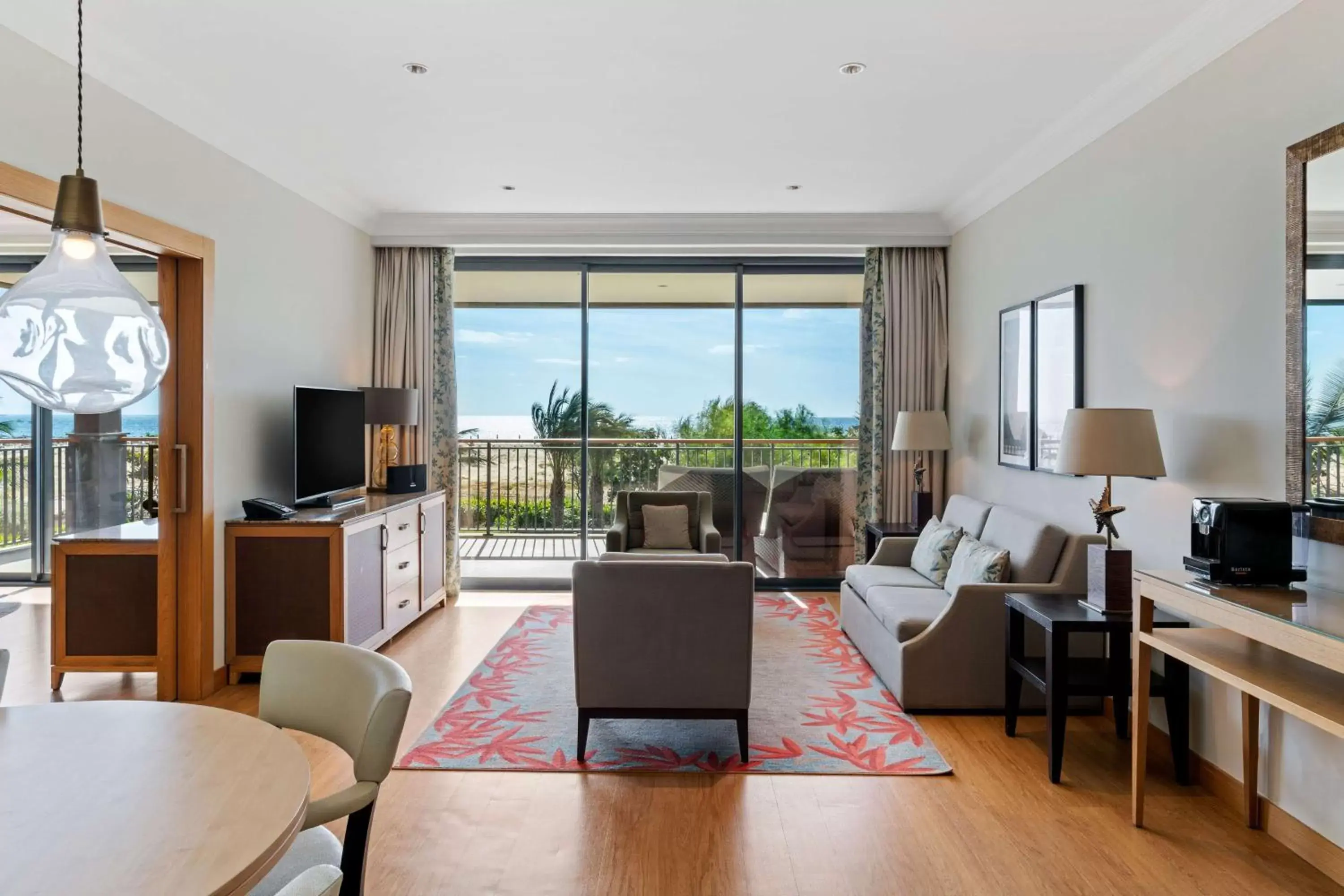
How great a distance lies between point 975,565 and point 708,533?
2.04 meters

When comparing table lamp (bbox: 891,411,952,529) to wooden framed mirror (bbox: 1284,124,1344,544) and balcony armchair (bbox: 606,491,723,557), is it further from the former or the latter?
wooden framed mirror (bbox: 1284,124,1344,544)

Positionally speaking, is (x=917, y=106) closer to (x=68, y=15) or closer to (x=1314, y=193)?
(x=1314, y=193)

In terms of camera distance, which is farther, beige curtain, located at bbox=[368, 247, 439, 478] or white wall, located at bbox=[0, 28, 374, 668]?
beige curtain, located at bbox=[368, 247, 439, 478]

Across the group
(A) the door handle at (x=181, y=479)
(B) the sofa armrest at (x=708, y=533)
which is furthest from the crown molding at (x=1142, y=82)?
(A) the door handle at (x=181, y=479)

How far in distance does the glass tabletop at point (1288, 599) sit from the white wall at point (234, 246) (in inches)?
159

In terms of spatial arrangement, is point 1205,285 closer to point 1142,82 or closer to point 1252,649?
point 1142,82

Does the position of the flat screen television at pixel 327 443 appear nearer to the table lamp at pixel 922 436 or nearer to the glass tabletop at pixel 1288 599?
the table lamp at pixel 922 436

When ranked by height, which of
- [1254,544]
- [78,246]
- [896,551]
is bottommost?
[896,551]

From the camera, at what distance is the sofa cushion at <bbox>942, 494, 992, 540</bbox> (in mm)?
4496

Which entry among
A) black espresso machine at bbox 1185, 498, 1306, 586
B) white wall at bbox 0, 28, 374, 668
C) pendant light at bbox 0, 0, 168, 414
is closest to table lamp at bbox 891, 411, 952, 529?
black espresso machine at bbox 1185, 498, 1306, 586

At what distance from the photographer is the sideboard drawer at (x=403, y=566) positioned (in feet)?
15.4

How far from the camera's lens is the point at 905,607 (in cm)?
386

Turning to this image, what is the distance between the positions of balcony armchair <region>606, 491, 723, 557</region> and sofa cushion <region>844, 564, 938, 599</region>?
1.03 m

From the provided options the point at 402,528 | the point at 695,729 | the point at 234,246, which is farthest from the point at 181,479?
the point at 695,729
